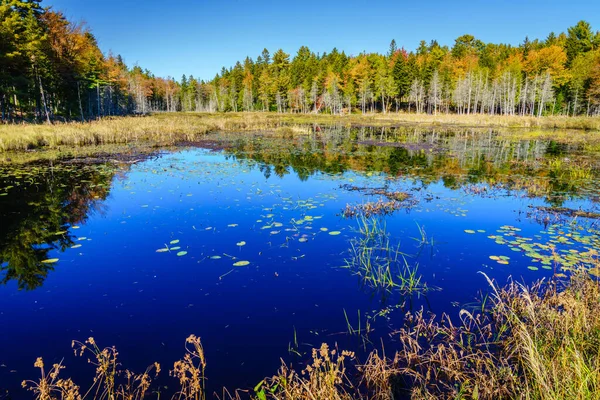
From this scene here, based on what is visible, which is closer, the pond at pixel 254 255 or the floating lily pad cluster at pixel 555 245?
the pond at pixel 254 255

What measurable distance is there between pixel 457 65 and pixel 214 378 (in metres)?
83.2

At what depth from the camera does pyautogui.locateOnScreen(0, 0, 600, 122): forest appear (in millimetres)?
32031

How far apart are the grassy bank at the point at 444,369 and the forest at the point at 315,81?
34.4 meters

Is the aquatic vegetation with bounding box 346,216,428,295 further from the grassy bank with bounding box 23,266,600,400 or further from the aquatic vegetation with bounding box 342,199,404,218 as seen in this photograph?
the aquatic vegetation with bounding box 342,199,404,218

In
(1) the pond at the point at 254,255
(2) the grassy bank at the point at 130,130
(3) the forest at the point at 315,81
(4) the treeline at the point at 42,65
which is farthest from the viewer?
(3) the forest at the point at 315,81

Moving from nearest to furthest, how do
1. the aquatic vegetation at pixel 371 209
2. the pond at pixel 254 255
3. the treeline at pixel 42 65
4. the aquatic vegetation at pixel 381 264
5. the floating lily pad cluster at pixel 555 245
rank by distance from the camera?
the pond at pixel 254 255 < the aquatic vegetation at pixel 381 264 < the floating lily pad cluster at pixel 555 245 < the aquatic vegetation at pixel 371 209 < the treeline at pixel 42 65

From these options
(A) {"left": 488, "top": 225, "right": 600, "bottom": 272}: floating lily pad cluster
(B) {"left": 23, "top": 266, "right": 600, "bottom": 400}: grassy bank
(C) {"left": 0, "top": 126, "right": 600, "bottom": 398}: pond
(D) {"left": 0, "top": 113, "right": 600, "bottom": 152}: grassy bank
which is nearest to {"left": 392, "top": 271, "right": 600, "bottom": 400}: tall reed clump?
(B) {"left": 23, "top": 266, "right": 600, "bottom": 400}: grassy bank

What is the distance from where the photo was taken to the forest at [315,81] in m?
32.0

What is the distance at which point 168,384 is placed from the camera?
3693 millimetres

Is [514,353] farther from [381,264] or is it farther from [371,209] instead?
[371,209]

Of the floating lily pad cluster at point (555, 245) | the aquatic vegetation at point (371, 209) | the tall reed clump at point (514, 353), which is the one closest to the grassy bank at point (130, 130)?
the aquatic vegetation at point (371, 209)

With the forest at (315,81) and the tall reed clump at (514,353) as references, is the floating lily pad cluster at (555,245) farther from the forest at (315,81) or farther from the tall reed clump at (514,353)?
the forest at (315,81)

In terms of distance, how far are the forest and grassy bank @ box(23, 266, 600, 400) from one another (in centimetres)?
3444

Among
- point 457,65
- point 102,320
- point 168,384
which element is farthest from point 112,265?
point 457,65
